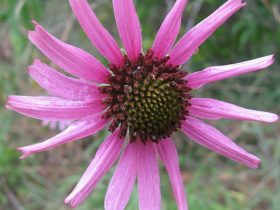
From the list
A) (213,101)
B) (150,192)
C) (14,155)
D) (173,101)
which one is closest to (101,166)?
(150,192)

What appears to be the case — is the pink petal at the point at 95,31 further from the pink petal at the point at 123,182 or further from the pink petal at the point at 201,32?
the pink petal at the point at 123,182

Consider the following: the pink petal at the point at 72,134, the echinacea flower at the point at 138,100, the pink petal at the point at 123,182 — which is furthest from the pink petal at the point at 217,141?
the pink petal at the point at 72,134

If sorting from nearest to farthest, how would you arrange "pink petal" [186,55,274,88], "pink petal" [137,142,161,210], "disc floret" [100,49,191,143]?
"pink petal" [186,55,274,88], "disc floret" [100,49,191,143], "pink petal" [137,142,161,210]

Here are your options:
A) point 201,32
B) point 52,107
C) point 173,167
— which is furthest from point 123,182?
point 201,32

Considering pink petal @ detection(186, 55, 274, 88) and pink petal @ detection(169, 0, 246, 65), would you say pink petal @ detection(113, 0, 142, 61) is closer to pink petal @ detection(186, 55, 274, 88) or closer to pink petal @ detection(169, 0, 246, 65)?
pink petal @ detection(169, 0, 246, 65)

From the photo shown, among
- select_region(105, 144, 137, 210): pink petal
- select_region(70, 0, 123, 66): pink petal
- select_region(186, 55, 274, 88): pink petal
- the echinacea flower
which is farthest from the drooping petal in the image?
select_region(186, 55, 274, 88): pink petal

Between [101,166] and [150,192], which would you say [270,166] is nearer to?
[150,192]
